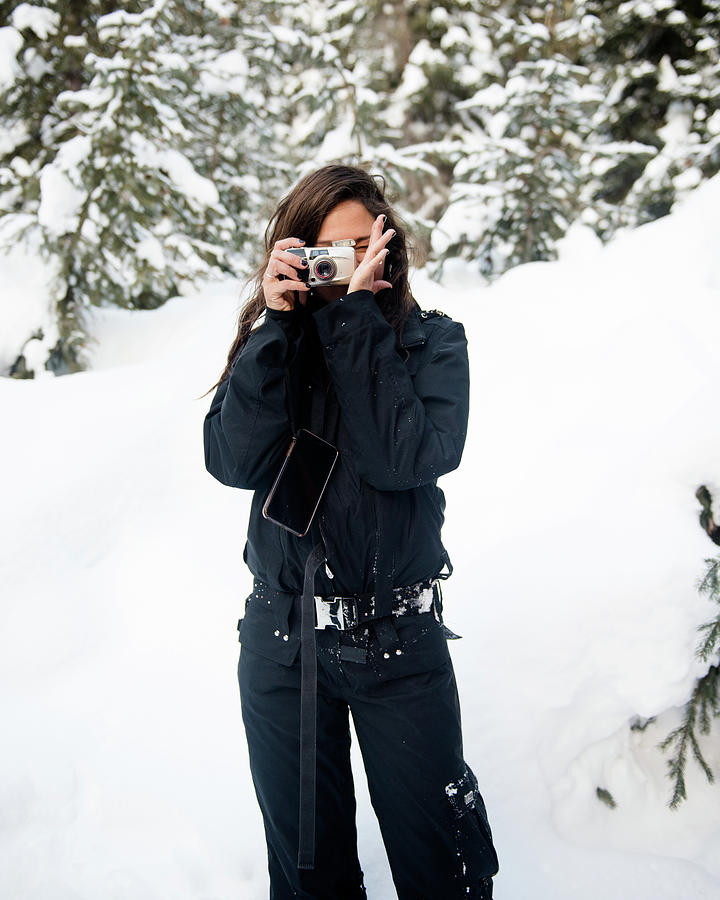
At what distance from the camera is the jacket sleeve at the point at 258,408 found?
143 centimetres

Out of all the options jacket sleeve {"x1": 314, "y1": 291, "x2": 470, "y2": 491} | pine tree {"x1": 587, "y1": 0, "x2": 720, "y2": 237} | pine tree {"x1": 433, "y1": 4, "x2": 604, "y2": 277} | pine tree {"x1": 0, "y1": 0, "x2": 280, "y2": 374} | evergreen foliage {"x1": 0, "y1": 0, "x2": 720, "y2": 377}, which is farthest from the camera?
pine tree {"x1": 587, "y1": 0, "x2": 720, "y2": 237}

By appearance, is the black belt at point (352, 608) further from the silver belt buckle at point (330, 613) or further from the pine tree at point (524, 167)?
the pine tree at point (524, 167)

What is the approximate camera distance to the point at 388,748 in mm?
1434

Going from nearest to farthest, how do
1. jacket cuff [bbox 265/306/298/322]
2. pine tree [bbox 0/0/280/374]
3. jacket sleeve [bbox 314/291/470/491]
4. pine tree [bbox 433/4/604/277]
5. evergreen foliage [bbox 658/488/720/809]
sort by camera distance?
jacket sleeve [bbox 314/291/470/491] → jacket cuff [bbox 265/306/298/322] → evergreen foliage [bbox 658/488/720/809] → pine tree [bbox 0/0/280/374] → pine tree [bbox 433/4/604/277]

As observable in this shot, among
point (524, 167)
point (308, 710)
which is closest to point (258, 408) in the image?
point (308, 710)

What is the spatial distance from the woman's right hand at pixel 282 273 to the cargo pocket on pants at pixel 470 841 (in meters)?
1.19

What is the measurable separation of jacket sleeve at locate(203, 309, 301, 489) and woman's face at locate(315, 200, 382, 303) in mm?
206

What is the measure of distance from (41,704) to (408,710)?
6.08ft

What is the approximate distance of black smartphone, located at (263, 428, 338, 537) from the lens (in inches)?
54.5

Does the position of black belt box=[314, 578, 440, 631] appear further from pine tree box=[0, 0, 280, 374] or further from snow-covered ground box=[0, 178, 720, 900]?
pine tree box=[0, 0, 280, 374]

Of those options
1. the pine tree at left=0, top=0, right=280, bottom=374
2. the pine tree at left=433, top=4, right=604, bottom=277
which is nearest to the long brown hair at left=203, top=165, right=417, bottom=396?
the pine tree at left=0, top=0, right=280, bottom=374

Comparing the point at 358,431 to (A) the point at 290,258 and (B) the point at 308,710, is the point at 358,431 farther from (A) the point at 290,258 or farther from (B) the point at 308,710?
(B) the point at 308,710

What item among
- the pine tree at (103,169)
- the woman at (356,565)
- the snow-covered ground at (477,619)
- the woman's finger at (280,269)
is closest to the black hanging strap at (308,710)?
the woman at (356,565)

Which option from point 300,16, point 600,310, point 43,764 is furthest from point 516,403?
point 300,16
